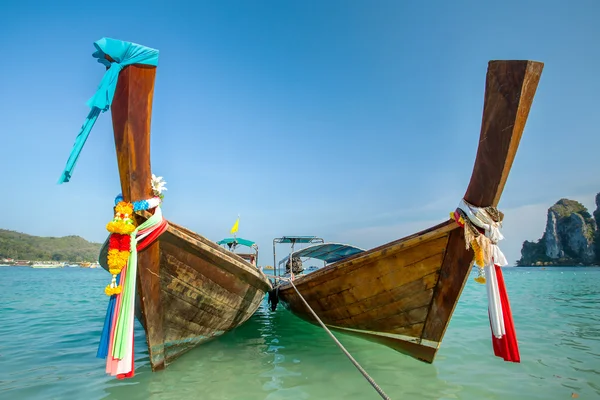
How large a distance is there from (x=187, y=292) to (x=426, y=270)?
3177 millimetres

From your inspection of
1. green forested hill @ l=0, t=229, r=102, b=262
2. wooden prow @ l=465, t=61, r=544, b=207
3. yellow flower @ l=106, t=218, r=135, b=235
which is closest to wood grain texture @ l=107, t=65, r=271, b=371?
yellow flower @ l=106, t=218, r=135, b=235

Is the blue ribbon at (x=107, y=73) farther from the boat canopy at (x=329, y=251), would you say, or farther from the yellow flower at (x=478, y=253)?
the boat canopy at (x=329, y=251)

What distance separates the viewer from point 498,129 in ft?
10.0

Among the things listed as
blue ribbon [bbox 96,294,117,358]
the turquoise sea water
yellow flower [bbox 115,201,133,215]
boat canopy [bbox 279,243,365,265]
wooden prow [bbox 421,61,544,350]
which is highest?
wooden prow [bbox 421,61,544,350]

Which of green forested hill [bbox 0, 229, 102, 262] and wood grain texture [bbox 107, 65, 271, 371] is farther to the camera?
green forested hill [bbox 0, 229, 102, 262]

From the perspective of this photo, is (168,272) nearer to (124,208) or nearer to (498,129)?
(124,208)

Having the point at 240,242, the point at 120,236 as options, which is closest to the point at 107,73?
the point at 120,236

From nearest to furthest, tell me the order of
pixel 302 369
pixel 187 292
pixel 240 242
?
1. pixel 187 292
2. pixel 302 369
3. pixel 240 242

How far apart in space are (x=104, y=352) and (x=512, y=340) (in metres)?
4.26

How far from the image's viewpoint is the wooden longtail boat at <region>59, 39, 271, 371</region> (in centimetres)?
332

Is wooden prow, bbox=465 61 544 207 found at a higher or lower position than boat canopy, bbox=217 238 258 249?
higher

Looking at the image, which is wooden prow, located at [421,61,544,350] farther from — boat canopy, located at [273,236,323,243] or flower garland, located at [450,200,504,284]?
boat canopy, located at [273,236,323,243]

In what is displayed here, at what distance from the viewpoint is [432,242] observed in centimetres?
379

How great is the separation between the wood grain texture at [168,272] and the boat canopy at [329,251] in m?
3.91
